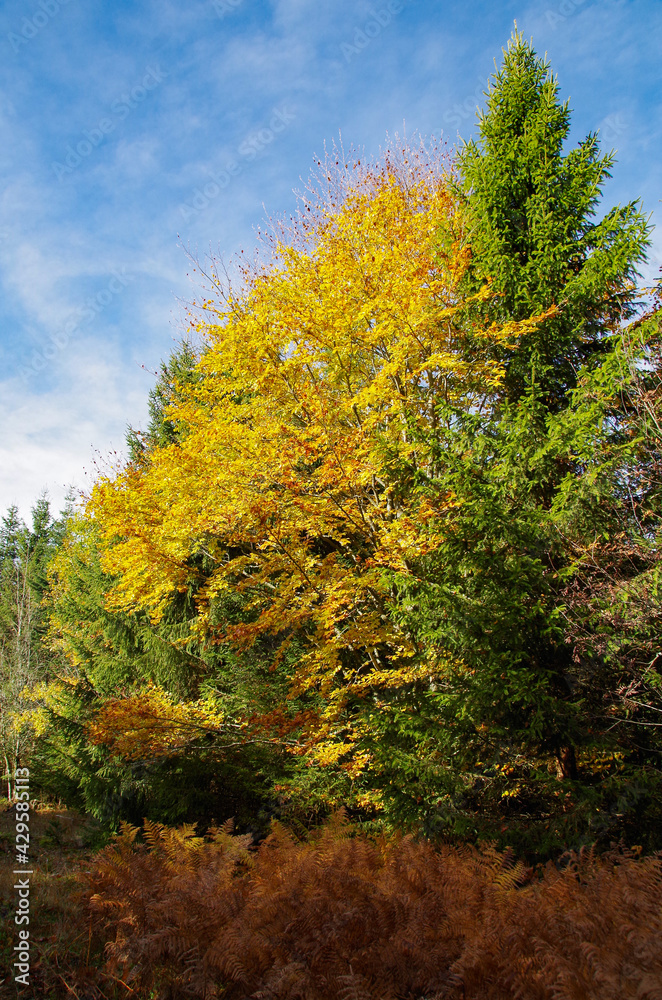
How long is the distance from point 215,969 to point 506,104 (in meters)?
11.7

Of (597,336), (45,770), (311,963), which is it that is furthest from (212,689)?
(597,336)

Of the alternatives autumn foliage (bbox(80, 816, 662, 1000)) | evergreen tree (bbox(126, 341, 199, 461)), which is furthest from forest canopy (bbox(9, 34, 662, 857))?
evergreen tree (bbox(126, 341, 199, 461))

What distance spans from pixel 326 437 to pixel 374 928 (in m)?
6.27

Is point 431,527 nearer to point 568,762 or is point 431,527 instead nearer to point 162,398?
point 568,762

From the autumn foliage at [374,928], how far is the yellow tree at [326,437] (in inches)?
159

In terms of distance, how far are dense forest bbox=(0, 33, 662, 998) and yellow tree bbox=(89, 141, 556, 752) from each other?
0.06 metres

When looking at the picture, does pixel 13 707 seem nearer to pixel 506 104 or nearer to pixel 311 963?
pixel 311 963

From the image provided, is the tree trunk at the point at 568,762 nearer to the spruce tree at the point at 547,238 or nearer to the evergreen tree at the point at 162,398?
the spruce tree at the point at 547,238

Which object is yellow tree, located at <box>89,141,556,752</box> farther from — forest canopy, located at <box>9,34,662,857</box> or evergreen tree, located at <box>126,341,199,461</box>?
evergreen tree, located at <box>126,341,199,461</box>

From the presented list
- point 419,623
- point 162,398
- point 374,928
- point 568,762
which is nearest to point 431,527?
point 419,623

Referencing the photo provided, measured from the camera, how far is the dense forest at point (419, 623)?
366cm

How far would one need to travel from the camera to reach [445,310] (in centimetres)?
837

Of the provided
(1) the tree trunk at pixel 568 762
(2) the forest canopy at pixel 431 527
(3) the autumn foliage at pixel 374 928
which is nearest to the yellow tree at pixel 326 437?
(2) the forest canopy at pixel 431 527

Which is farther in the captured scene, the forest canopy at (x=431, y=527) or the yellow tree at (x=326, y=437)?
the yellow tree at (x=326, y=437)
